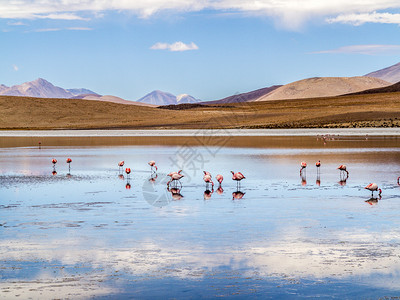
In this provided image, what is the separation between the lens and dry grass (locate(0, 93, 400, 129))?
75250 mm

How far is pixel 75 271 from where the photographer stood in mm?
8414

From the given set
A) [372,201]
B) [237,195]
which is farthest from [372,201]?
[237,195]

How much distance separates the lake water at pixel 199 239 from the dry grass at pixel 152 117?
50.9 m

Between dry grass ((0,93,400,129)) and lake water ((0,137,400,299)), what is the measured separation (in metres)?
50.9

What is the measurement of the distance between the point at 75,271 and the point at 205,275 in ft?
5.59

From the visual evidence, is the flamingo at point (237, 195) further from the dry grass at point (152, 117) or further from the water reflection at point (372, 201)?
the dry grass at point (152, 117)

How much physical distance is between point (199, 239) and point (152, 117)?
86.0 m

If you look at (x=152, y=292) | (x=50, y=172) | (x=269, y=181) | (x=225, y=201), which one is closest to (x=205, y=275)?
(x=152, y=292)

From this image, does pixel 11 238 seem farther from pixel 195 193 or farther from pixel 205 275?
pixel 195 193

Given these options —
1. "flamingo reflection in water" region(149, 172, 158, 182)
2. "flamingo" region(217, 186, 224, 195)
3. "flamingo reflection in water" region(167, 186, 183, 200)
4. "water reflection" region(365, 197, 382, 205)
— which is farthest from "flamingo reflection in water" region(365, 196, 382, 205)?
"flamingo reflection in water" region(149, 172, 158, 182)

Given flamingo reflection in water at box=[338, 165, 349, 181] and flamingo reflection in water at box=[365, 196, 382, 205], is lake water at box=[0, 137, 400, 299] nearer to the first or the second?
flamingo reflection in water at box=[365, 196, 382, 205]

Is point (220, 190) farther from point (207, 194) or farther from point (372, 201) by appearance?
point (372, 201)

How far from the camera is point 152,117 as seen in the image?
9575 centimetres

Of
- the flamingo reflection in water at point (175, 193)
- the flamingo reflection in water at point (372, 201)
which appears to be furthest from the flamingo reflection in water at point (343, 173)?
the flamingo reflection in water at point (175, 193)
